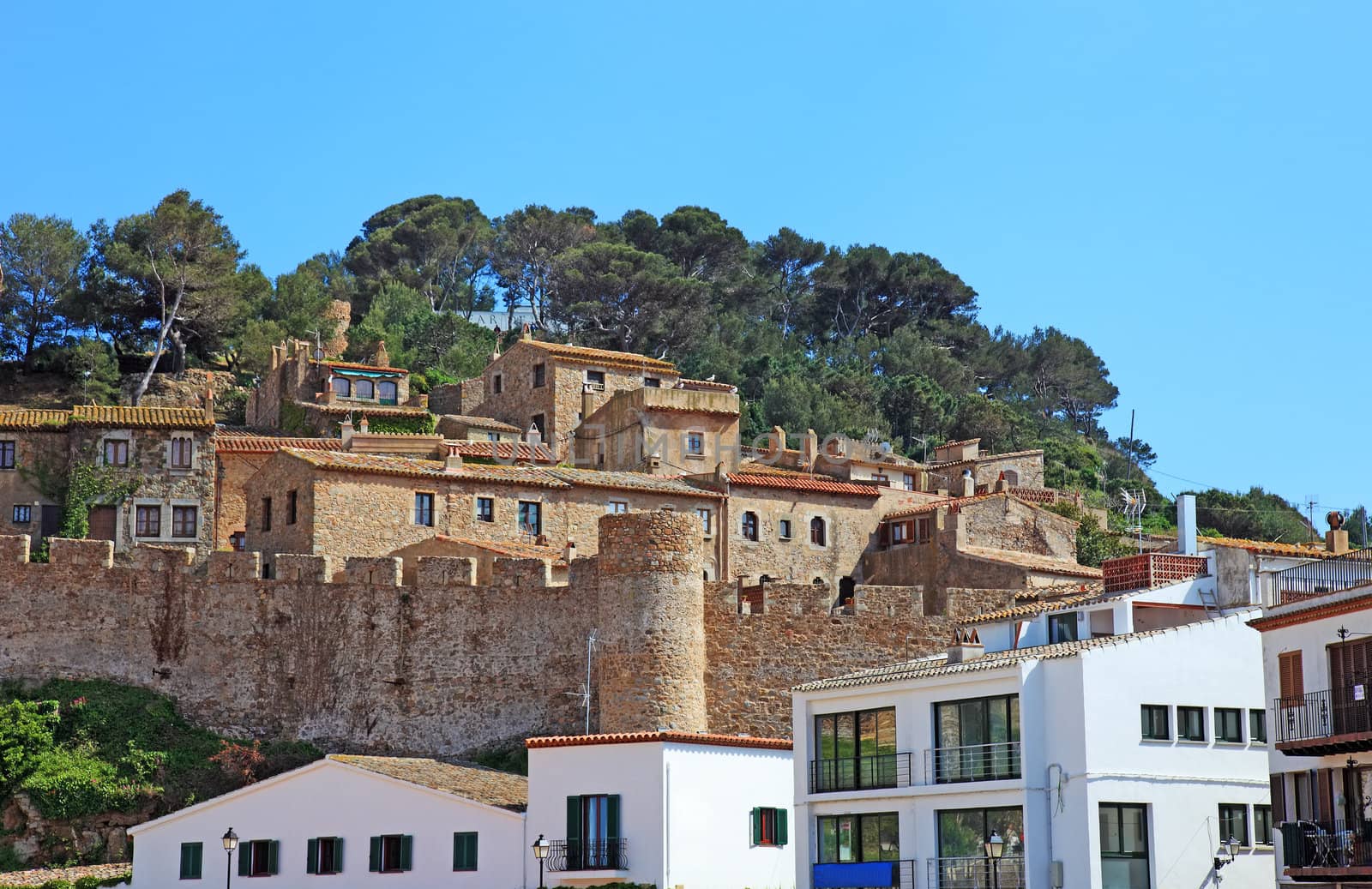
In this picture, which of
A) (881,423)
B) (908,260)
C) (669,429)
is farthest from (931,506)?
(908,260)

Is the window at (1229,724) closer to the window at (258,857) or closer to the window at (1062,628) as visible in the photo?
the window at (1062,628)

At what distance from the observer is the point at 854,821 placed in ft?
124

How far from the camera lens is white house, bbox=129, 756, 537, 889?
39312mm

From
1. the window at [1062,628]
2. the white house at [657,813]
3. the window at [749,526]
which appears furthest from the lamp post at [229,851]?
the window at [749,526]

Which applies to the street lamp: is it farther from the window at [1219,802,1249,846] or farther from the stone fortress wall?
the window at [1219,802,1249,846]

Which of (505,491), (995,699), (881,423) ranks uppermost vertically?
(881,423)

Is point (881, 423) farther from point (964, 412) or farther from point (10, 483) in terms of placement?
point (10, 483)

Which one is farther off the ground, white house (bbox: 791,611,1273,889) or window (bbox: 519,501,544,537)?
window (bbox: 519,501,544,537)

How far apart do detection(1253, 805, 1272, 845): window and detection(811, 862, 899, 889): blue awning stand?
652 cm

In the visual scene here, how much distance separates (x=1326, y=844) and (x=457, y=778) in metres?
18.6

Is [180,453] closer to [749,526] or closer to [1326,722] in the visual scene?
[749,526]

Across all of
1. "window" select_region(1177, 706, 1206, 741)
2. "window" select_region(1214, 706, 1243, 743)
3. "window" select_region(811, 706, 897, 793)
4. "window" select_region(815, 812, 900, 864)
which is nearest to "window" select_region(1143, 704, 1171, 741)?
"window" select_region(1177, 706, 1206, 741)

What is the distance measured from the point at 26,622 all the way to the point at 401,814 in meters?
11.6

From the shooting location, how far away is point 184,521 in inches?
2256
